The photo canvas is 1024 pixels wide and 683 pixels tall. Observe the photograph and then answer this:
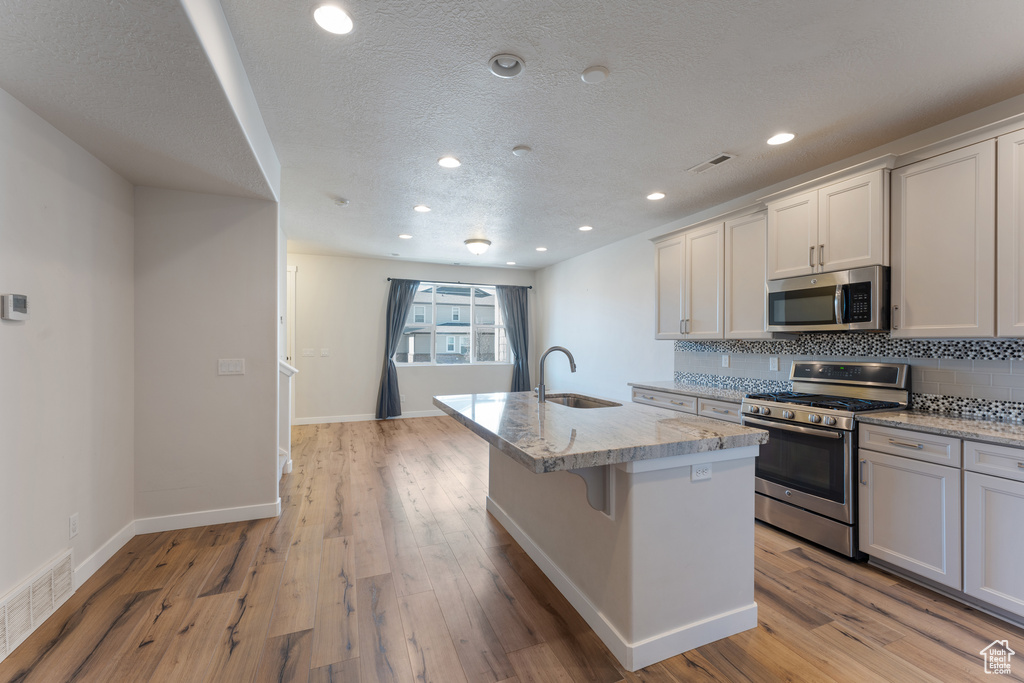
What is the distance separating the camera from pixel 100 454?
248 cm

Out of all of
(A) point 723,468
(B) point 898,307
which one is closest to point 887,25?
(B) point 898,307

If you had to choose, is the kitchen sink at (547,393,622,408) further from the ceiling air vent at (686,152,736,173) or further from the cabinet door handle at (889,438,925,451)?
the ceiling air vent at (686,152,736,173)

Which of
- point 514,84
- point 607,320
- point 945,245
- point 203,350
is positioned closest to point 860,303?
point 945,245

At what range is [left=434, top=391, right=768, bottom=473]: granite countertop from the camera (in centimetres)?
148

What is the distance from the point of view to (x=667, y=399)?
3873 mm

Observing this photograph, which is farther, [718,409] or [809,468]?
[718,409]

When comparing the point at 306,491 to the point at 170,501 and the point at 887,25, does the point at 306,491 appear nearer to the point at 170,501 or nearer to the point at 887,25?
the point at 170,501

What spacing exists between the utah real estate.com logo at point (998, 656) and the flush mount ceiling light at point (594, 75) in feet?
9.40

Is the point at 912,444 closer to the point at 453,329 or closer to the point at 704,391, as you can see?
the point at 704,391

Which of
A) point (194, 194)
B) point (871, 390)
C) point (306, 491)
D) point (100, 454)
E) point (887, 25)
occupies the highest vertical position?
point (887, 25)

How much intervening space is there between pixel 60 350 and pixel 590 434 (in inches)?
100

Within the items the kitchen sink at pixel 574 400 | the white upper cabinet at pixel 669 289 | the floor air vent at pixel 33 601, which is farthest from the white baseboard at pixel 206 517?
the white upper cabinet at pixel 669 289

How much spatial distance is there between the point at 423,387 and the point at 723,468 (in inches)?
229

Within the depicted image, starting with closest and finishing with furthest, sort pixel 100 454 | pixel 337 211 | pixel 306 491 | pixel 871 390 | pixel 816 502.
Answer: pixel 100 454 < pixel 816 502 < pixel 871 390 < pixel 306 491 < pixel 337 211
